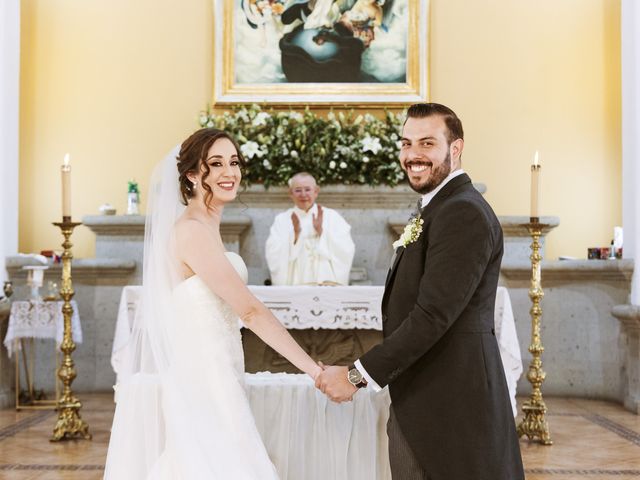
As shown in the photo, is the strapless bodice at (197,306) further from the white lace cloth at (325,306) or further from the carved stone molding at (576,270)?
the carved stone molding at (576,270)

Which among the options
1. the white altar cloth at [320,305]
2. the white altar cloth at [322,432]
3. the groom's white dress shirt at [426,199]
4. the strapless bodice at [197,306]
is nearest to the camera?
the groom's white dress shirt at [426,199]

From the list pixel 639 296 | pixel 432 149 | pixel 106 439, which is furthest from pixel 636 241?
pixel 432 149

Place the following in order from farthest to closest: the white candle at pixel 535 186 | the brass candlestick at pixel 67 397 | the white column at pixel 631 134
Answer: the white column at pixel 631 134
the brass candlestick at pixel 67 397
the white candle at pixel 535 186

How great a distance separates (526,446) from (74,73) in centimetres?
602

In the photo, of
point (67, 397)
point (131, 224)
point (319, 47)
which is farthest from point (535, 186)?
point (131, 224)

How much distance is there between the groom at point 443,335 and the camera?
265 cm

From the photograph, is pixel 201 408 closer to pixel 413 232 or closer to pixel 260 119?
pixel 413 232

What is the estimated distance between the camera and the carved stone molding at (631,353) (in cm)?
728

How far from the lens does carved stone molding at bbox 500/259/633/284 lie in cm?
780

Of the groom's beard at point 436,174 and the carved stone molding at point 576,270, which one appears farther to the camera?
the carved stone molding at point 576,270

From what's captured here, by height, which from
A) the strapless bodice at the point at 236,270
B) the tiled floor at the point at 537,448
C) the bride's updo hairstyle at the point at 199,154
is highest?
the bride's updo hairstyle at the point at 199,154

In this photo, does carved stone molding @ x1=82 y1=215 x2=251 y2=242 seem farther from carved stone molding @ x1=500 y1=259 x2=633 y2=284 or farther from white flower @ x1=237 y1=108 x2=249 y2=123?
carved stone molding @ x1=500 y1=259 x2=633 y2=284

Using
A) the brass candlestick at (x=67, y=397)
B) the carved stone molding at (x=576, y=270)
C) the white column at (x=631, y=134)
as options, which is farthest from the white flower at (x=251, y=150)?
the white column at (x=631, y=134)

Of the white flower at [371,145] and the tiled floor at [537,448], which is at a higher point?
the white flower at [371,145]
